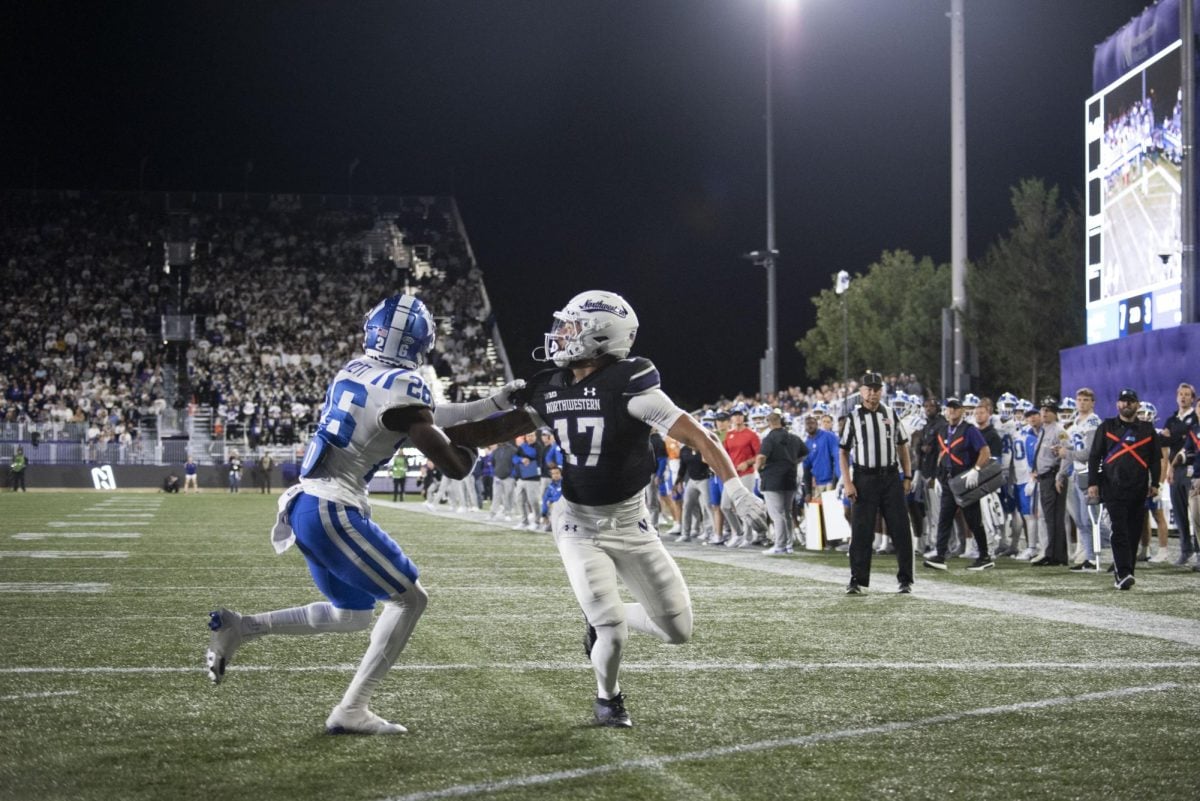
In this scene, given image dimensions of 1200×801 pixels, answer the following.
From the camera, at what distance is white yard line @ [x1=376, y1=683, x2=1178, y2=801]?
4449 mm

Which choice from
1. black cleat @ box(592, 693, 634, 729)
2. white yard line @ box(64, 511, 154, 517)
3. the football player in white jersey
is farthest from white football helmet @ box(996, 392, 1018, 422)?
white yard line @ box(64, 511, 154, 517)

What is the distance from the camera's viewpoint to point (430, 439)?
5055 millimetres

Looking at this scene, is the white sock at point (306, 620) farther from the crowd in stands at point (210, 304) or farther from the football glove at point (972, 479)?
the crowd in stands at point (210, 304)

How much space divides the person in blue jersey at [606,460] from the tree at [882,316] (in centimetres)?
4942

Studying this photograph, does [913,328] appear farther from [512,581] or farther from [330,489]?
[330,489]

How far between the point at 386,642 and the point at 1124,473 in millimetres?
7993

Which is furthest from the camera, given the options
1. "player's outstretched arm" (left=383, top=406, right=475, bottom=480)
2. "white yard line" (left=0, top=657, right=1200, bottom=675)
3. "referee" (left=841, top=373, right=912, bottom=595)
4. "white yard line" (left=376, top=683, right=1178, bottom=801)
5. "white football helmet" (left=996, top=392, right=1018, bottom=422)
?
"white football helmet" (left=996, top=392, right=1018, bottom=422)

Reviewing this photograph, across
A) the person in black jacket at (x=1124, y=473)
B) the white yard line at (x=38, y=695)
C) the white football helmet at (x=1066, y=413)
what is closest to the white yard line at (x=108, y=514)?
the white football helmet at (x=1066, y=413)

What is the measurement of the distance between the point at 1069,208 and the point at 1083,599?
33.1 metres

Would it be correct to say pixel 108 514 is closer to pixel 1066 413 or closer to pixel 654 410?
pixel 1066 413

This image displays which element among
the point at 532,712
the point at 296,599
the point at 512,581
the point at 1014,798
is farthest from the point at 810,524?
the point at 1014,798

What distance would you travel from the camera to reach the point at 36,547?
52.6 ft

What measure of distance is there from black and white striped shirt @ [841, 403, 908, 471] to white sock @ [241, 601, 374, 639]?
6.28 meters

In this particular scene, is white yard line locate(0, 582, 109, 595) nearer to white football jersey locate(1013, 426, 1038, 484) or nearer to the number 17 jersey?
the number 17 jersey
